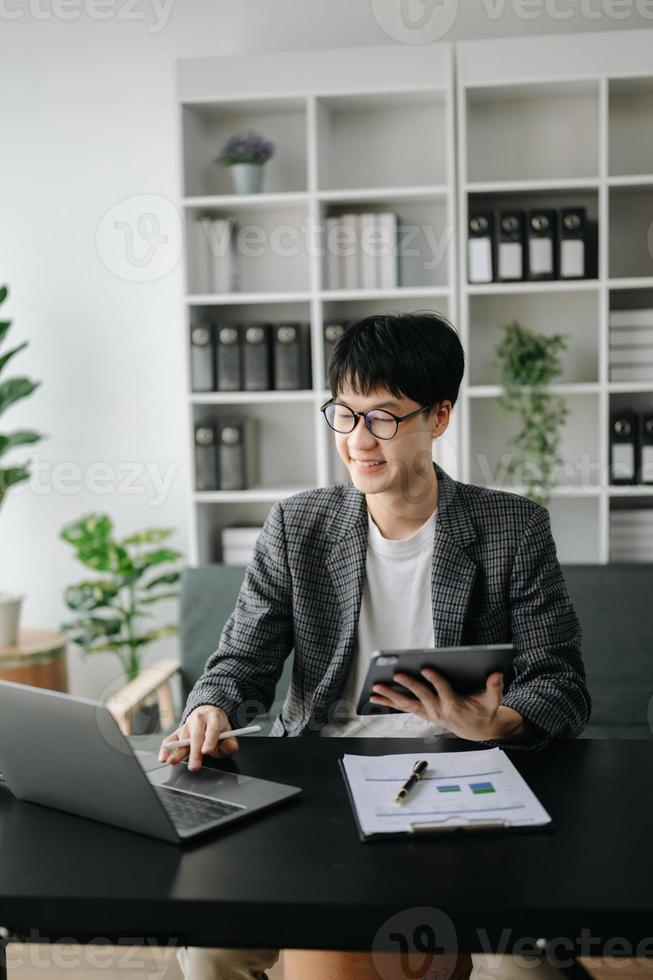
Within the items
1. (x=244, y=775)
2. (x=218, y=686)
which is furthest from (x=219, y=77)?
(x=244, y=775)

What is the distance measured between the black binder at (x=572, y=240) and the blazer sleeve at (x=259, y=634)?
1779 mm

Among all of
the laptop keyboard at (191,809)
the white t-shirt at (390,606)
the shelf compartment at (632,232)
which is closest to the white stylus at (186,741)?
the laptop keyboard at (191,809)

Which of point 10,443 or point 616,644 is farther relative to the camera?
point 10,443

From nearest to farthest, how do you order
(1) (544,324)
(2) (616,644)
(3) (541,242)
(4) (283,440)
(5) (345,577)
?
(5) (345,577)
(2) (616,644)
(3) (541,242)
(1) (544,324)
(4) (283,440)

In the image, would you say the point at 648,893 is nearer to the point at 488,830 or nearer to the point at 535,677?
the point at 488,830

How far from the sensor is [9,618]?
10.7ft

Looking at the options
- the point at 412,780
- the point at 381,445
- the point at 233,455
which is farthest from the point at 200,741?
the point at 233,455

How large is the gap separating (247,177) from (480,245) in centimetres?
80

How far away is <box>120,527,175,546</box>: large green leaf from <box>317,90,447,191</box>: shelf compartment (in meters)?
1.31

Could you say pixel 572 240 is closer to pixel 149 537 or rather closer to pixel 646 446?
pixel 646 446

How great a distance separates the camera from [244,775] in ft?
4.20

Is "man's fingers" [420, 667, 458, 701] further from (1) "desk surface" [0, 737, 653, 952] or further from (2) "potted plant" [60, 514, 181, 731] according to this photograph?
(2) "potted plant" [60, 514, 181, 731]

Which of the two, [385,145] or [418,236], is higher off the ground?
[385,145]

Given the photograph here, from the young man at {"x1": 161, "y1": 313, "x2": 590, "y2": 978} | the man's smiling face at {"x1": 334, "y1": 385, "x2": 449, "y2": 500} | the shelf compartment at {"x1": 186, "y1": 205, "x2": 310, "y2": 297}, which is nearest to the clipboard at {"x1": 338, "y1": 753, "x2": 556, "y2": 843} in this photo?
the young man at {"x1": 161, "y1": 313, "x2": 590, "y2": 978}
